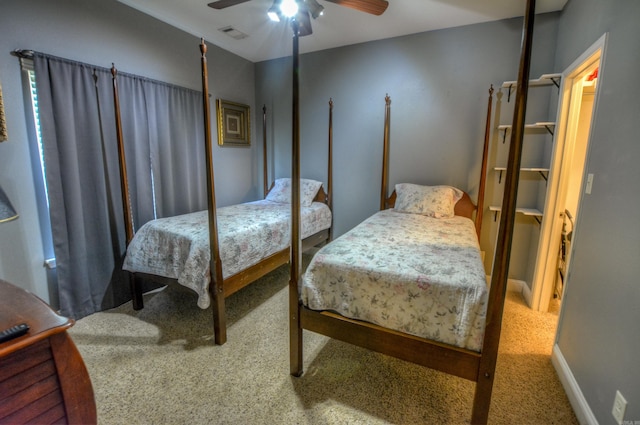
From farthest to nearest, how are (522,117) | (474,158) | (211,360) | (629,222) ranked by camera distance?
(474,158) < (211,360) < (629,222) < (522,117)

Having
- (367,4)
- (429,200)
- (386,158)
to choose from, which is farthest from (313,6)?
(429,200)

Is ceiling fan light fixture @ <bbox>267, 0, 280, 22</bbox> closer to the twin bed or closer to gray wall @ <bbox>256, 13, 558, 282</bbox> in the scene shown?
the twin bed

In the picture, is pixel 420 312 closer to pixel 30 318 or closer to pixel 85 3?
pixel 30 318

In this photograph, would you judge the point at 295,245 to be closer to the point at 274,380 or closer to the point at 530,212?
the point at 274,380

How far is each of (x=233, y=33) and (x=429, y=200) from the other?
2745 millimetres

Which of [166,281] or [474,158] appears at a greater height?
[474,158]

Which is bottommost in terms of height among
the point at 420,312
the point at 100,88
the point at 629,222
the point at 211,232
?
the point at 420,312

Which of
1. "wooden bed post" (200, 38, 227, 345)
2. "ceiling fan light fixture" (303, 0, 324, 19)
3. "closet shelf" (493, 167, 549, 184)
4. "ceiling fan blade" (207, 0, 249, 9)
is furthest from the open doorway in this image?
"wooden bed post" (200, 38, 227, 345)

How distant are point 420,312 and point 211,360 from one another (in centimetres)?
138

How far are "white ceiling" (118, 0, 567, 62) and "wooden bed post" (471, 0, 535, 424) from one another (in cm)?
196

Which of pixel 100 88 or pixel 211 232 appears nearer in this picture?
pixel 211 232

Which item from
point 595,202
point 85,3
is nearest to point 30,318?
point 595,202

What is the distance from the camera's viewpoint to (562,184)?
2369 mm

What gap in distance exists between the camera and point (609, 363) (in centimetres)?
131
